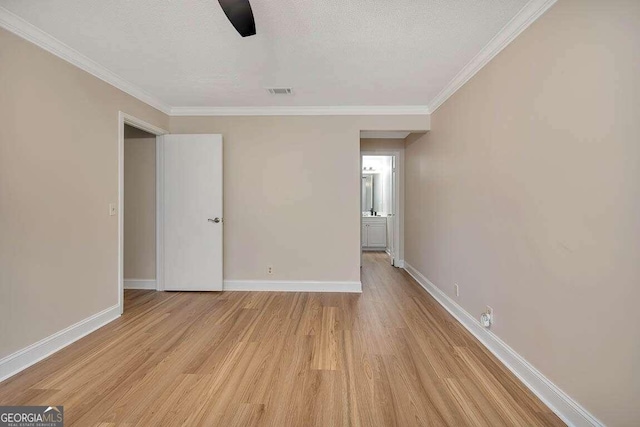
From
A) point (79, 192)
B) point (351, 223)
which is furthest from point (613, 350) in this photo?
point (79, 192)

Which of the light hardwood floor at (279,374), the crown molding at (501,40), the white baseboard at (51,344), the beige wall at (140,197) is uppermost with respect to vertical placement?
the crown molding at (501,40)

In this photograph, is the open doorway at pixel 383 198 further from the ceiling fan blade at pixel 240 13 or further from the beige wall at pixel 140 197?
the ceiling fan blade at pixel 240 13

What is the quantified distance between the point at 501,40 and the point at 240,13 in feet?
6.06

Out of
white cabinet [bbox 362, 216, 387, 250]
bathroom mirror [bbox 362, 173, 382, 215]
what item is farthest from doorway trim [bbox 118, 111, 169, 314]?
bathroom mirror [bbox 362, 173, 382, 215]

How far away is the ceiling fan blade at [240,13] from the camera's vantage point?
1.31 meters

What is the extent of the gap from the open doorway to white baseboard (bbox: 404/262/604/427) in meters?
2.34

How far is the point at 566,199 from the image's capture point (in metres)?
1.44

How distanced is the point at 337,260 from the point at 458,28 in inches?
106

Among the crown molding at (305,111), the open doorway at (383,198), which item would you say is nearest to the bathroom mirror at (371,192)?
the open doorway at (383,198)

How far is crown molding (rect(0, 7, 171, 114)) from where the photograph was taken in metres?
1.80

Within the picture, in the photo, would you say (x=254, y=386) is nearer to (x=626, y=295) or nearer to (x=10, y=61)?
(x=626, y=295)

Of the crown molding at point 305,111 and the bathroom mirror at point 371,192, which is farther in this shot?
the bathroom mirror at point 371,192

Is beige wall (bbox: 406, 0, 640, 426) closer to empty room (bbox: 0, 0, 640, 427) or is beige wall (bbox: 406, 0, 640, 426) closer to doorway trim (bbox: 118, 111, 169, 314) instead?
empty room (bbox: 0, 0, 640, 427)

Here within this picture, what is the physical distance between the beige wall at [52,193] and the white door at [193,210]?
0.81m
